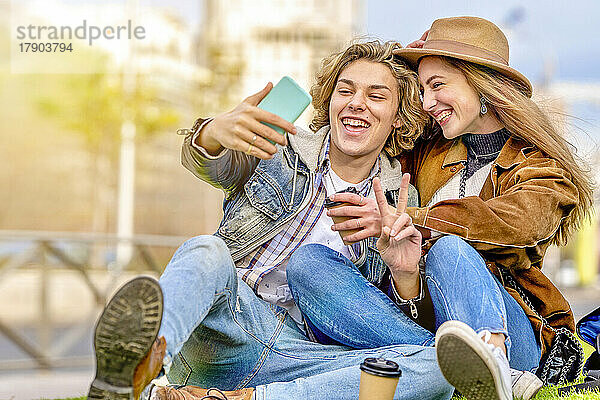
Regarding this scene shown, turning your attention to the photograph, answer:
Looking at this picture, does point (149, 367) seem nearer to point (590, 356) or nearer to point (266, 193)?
point (266, 193)

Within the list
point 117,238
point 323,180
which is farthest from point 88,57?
point 323,180

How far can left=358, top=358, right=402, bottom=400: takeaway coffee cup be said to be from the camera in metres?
1.31

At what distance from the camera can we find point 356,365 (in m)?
1.58

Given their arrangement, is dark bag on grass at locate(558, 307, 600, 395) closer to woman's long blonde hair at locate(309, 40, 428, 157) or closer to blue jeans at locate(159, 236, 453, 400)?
blue jeans at locate(159, 236, 453, 400)

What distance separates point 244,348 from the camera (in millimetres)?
1628

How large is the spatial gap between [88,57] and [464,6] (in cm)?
401

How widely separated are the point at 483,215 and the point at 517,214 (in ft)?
0.27

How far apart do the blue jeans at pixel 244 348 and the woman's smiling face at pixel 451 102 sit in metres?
0.64

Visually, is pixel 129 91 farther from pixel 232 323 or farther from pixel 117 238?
pixel 232 323

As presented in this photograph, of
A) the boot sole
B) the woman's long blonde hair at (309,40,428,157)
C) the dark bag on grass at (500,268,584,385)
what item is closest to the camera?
the boot sole

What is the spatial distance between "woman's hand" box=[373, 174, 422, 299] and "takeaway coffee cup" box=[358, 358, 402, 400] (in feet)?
1.08

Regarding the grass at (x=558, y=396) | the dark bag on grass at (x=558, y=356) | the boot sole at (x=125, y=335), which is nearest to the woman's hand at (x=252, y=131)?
the boot sole at (x=125, y=335)

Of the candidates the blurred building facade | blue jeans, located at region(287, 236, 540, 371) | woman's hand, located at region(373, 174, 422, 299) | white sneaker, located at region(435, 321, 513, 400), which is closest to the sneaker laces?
white sneaker, located at region(435, 321, 513, 400)

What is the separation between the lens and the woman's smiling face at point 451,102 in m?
1.87
